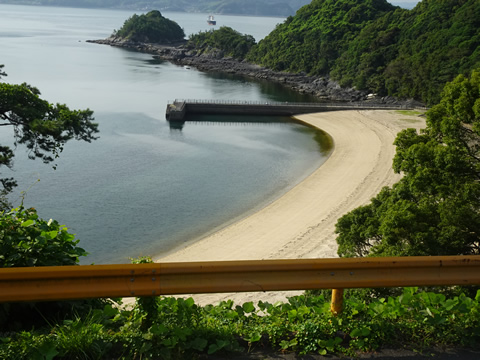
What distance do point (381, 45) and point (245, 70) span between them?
2621 cm

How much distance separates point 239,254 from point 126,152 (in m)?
20.4

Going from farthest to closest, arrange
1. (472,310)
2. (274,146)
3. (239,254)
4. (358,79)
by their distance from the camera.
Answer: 1. (358,79)
2. (274,146)
3. (239,254)
4. (472,310)

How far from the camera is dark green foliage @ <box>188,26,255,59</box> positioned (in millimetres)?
102812

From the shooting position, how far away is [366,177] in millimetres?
31938

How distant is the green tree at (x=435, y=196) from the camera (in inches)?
447

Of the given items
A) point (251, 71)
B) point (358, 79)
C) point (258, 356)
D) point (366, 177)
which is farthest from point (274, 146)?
point (251, 71)

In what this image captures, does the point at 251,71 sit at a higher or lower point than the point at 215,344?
higher

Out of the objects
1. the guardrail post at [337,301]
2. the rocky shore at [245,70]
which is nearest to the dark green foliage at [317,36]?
the rocky shore at [245,70]

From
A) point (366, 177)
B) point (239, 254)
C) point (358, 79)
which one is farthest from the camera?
point (358, 79)

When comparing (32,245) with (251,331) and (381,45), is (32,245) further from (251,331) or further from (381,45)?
(381,45)

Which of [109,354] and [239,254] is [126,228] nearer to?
[239,254]

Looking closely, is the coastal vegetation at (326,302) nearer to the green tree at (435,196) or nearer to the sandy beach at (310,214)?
the green tree at (435,196)

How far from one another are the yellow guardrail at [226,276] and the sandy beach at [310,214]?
9.64 meters

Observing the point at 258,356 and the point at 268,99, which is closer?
the point at 258,356
